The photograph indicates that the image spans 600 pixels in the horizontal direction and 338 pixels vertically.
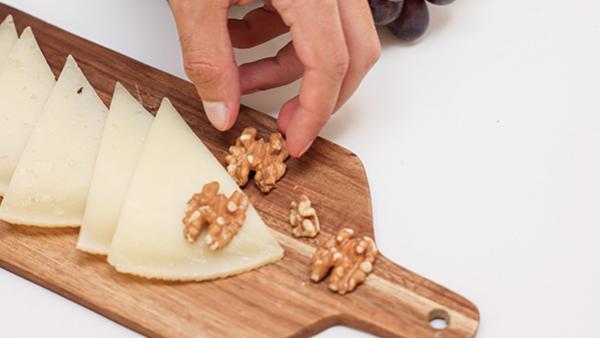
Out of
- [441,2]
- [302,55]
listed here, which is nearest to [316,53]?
[302,55]

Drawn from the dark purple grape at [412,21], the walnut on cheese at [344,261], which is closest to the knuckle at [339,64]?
the walnut on cheese at [344,261]

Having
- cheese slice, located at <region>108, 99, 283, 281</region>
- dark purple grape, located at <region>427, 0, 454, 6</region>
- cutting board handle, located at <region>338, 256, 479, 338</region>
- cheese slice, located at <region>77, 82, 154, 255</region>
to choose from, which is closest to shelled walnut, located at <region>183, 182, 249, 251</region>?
cheese slice, located at <region>108, 99, 283, 281</region>

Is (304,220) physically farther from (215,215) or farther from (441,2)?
(441,2)

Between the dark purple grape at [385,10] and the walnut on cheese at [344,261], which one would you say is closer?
the walnut on cheese at [344,261]

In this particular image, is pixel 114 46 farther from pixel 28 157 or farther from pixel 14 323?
pixel 14 323

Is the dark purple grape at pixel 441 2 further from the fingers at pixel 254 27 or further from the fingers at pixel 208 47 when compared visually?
the fingers at pixel 208 47

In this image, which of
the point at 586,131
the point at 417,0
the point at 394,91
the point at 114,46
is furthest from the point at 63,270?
the point at 586,131

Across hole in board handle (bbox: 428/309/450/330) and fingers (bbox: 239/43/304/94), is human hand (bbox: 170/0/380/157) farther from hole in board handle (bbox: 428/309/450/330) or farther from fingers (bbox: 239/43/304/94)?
hole in board handle (bbox: 428/309/450/330)
